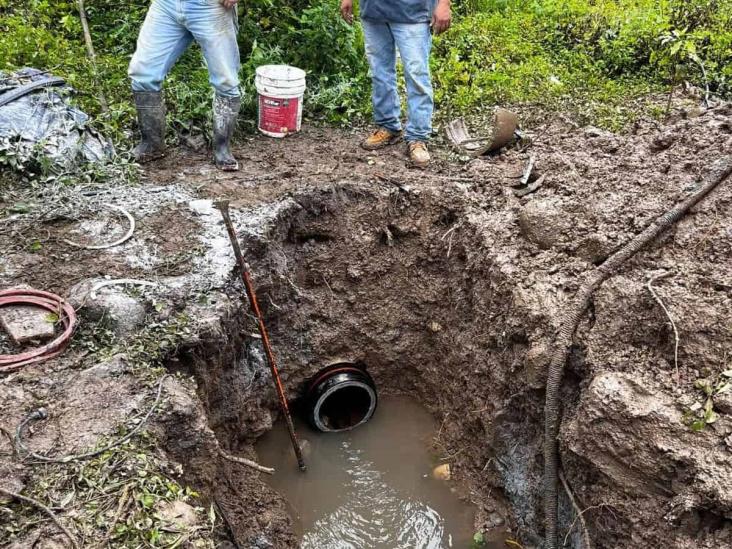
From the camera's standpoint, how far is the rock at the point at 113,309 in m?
3.23

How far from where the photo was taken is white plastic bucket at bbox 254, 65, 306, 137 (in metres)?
5.03

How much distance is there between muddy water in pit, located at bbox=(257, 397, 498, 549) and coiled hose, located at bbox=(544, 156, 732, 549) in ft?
2.88

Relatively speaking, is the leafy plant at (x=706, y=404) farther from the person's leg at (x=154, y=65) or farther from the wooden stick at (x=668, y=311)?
the person's leg at (x=154, y=65)

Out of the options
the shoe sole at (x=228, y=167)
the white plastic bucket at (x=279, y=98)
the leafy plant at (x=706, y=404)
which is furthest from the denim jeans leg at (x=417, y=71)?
the leafy plant at (x=706, y=404)

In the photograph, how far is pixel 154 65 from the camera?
14.6 feet

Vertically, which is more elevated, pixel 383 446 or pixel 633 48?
pixel 633 48

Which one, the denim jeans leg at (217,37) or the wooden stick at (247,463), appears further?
the denim jeans leg at (217,37)

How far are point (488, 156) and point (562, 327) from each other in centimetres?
207

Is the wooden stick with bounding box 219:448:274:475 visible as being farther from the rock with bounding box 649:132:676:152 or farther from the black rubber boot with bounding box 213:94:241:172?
the rock with bounding box 649:132:676:152

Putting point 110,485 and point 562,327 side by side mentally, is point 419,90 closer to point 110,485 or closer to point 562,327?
point 562,327

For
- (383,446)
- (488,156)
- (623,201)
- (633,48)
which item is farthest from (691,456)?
(633,48)

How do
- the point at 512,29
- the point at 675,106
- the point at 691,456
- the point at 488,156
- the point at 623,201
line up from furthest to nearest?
the point at 512,29 → the point at 675,106 → the point at 488,156 → the point at 623,201 → the point at 691,456

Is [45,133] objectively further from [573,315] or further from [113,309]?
[573,315]

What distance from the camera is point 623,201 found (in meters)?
3.69
